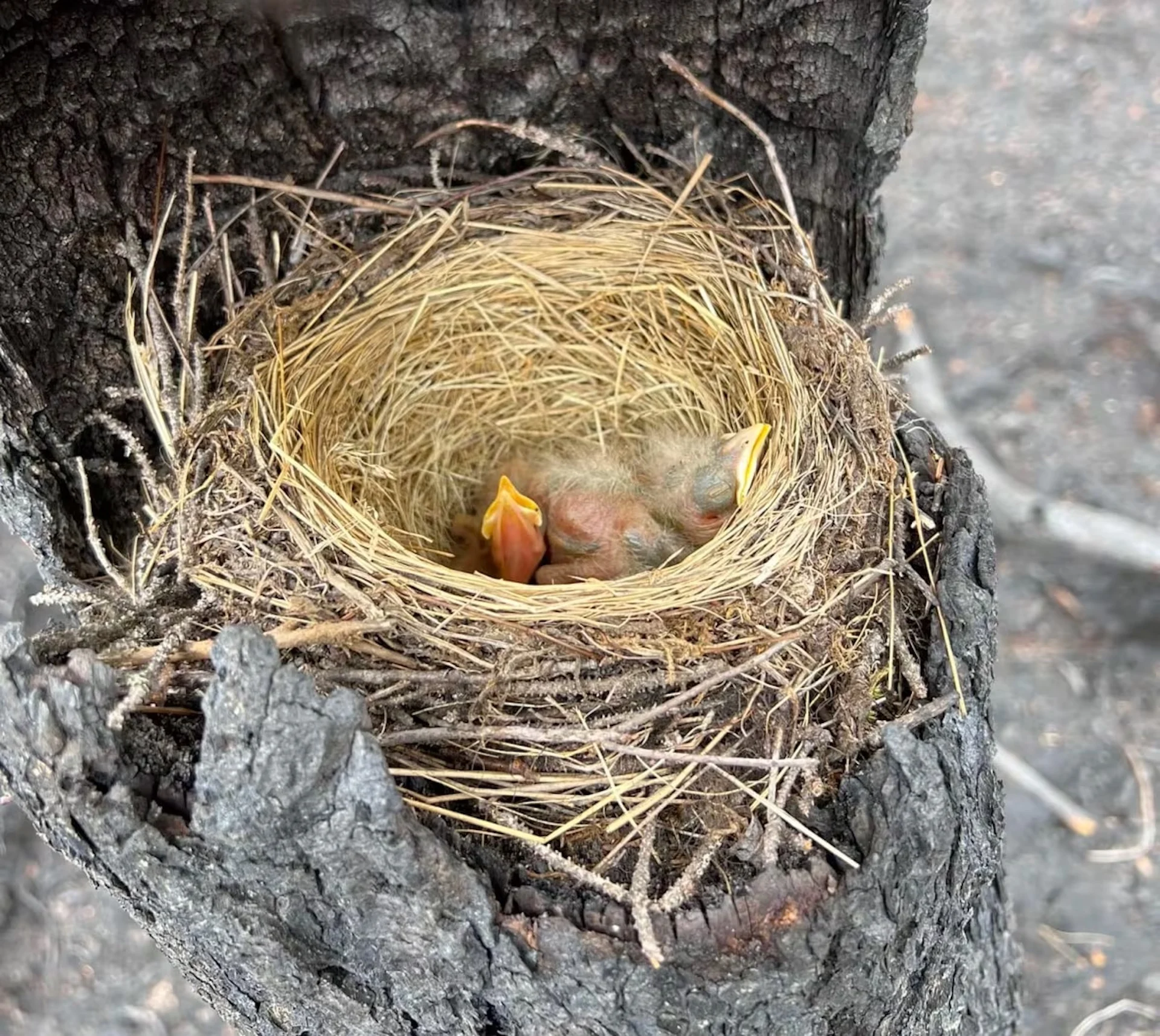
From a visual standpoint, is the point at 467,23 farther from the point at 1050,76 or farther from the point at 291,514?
the point at 1050,76

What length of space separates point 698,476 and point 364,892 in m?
1.17

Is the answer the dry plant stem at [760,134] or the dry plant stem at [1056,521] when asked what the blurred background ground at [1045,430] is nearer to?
the dry plant stem at [1056,521]

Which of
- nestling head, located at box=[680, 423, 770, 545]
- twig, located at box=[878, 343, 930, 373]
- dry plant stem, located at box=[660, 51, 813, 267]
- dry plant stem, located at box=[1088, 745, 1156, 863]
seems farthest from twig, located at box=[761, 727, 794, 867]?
dry plant stem, located at box=[1088, 745, 1156, 863]

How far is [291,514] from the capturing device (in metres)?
1.70

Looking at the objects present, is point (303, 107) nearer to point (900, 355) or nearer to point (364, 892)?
point (900, 355)

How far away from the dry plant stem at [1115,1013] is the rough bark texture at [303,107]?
2319 millimetres

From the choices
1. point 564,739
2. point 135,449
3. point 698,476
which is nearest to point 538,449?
point 698,476

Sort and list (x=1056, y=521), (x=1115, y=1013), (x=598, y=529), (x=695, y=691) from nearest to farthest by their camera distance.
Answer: (x=695, y=691)
(x=598, y=529)
(x=1115, y=1013)
(x=1056, y=521)

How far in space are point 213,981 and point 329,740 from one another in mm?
460

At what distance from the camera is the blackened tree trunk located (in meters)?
1.19

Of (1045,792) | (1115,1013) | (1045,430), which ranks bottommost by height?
(1115,1013)

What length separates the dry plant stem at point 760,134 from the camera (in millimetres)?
1826

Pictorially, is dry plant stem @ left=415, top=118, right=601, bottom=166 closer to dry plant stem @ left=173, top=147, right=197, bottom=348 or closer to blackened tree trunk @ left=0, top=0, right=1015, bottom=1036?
blackened tree trunk @ left=0, top=0, right=1015, bottom=1036

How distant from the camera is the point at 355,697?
117cm
